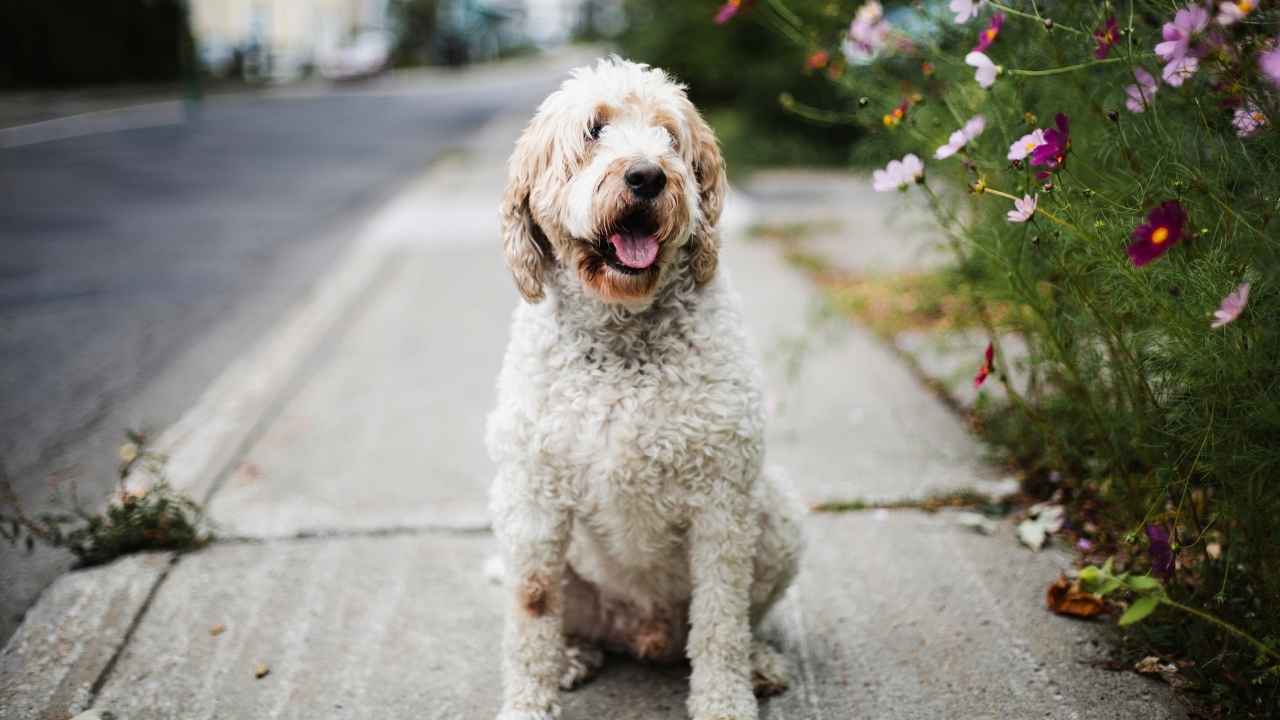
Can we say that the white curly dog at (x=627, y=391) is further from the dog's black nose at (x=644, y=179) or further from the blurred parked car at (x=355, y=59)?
the blurred parked car at (x=355, y=59)

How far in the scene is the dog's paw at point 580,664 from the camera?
2.99m

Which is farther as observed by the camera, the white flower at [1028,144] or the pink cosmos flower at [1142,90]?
the pink cosmos flower at [1142,90]

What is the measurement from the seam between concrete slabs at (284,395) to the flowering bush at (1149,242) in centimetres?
274

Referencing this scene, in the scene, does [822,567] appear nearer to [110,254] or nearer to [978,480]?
[978,480]

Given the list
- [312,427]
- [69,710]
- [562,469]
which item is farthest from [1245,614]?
[312,427]

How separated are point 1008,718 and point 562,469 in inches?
55.8

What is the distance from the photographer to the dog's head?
8.49 feet

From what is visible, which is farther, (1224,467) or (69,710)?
(69,710)

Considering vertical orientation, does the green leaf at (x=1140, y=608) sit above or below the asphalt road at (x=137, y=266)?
above

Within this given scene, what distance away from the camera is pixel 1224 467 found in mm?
2398

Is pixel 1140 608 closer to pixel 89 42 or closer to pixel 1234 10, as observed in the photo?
pixel 1234 10

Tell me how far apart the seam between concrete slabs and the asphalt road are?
0.41 m

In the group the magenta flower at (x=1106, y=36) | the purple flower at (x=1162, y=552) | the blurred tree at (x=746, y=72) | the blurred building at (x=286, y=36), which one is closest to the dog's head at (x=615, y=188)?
the magenta flower at (x=1106, y=36)

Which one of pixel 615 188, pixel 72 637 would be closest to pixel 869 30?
pixel 615 188
